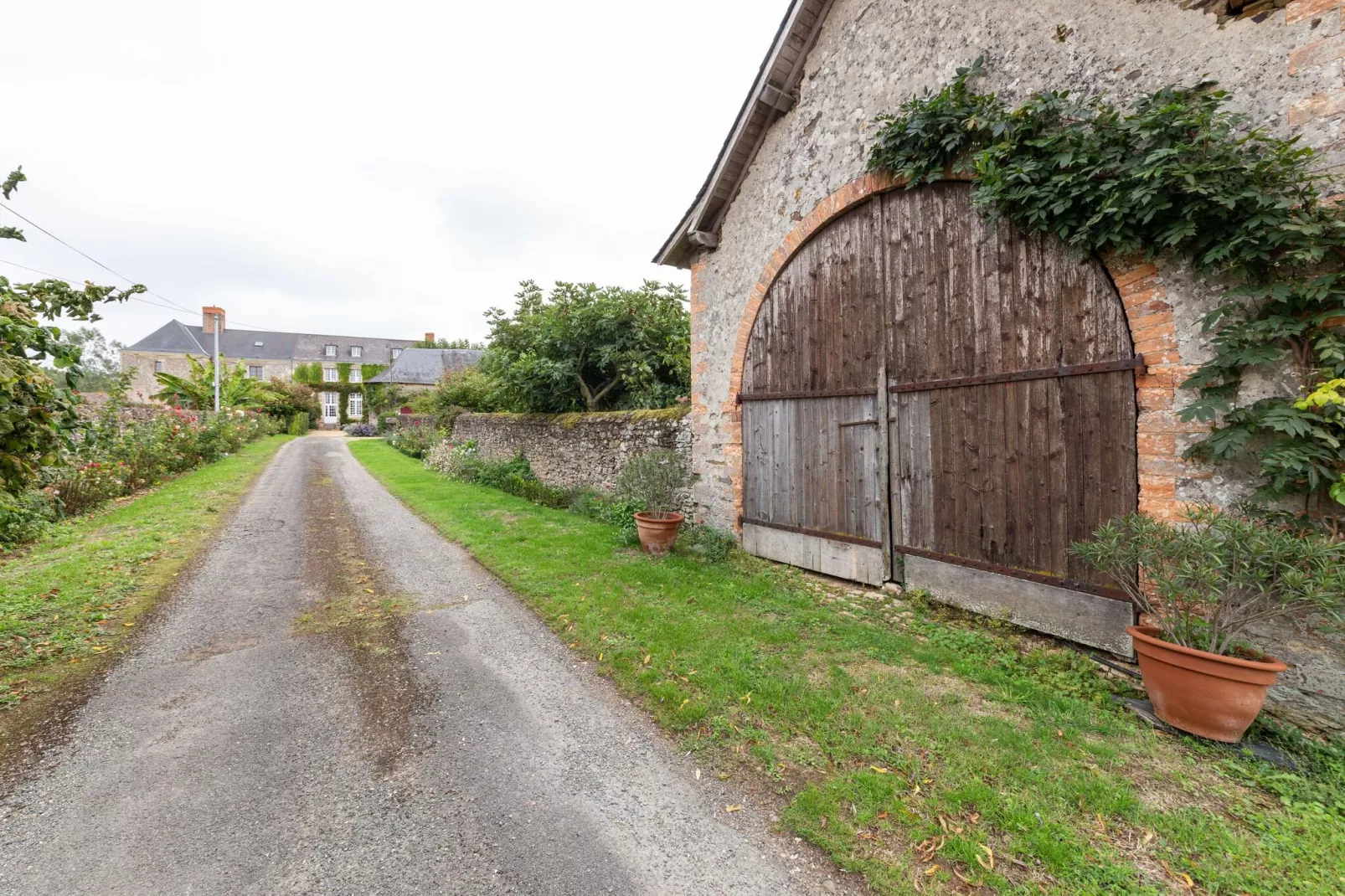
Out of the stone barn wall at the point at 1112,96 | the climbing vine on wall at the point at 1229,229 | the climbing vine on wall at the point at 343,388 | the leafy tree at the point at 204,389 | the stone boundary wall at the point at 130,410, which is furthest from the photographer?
the climbing vine on wall at the point at 343,388

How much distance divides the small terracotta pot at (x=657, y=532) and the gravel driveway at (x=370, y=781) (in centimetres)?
255

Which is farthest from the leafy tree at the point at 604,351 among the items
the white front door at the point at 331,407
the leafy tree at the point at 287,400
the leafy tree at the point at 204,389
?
the white front door at the point at 331,407

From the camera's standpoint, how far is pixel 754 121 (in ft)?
23.3

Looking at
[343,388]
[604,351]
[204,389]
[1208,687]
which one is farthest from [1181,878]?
[343,388]

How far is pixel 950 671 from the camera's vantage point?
13.5 ft

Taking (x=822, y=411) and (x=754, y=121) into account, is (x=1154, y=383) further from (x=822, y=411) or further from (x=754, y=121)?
(x=754, y=121)

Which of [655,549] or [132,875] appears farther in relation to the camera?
[655,549]

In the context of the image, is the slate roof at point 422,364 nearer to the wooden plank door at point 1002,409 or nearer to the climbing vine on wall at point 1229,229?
the wooden plank door at point 1002,409

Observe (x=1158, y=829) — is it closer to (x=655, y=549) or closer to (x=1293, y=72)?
(x=1293, y=72)

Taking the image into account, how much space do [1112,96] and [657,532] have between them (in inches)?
244

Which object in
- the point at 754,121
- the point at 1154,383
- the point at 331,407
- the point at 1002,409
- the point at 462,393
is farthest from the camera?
the point at 331,407

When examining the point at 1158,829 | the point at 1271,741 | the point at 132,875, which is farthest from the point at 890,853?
the point at 132,875

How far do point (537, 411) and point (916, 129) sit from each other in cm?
1110

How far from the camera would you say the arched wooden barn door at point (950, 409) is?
167 inches
